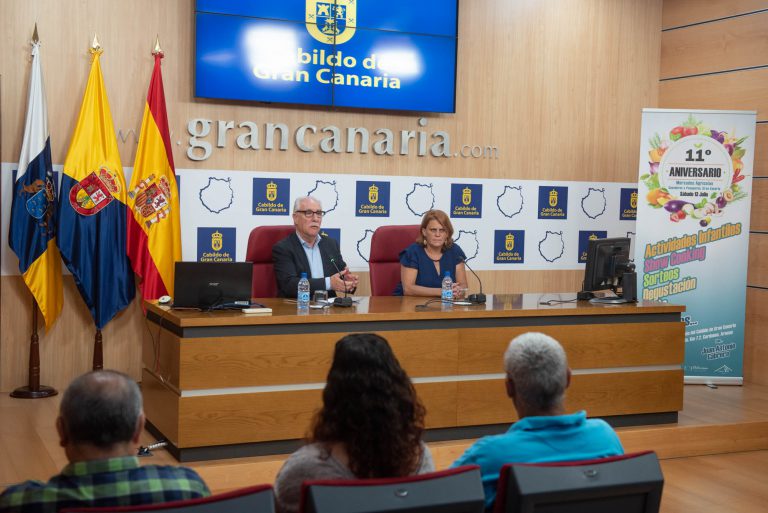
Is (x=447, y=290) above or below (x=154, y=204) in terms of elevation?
below

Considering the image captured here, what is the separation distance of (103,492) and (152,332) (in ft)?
8.64

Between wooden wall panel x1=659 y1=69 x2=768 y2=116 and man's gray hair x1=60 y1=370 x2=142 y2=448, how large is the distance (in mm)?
5892

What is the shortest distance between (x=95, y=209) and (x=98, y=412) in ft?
12.3

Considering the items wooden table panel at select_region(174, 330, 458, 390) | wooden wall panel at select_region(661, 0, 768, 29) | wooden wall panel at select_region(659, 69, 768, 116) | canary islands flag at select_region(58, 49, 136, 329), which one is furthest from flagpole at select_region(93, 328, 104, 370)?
wooden wall panel at select_region(661, 0, 768, 29)

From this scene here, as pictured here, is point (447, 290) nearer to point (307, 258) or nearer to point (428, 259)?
point (428, 259)

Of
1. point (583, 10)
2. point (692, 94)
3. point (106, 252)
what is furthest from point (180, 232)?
point (692, 94)

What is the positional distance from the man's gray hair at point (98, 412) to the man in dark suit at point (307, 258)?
3046 millimetres

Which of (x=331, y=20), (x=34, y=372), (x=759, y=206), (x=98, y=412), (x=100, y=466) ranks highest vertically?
(x=331, y=20)

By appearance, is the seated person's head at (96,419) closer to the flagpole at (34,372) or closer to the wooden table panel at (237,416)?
the wooden table panel at (237,416)

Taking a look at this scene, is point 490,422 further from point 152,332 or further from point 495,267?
point 495,267

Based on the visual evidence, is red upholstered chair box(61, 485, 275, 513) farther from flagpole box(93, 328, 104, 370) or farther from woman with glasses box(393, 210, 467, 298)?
flagpole box(93, 328, 104, 370)

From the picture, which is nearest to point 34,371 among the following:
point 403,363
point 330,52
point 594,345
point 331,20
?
point 403,363

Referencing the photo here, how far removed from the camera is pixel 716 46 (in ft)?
22.6

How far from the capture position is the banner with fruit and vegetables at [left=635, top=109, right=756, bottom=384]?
6.36 meters
